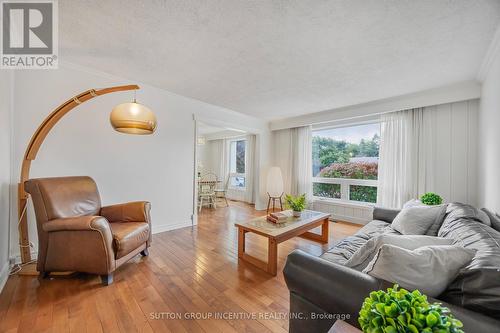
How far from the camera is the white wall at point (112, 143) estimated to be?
7.72 feet

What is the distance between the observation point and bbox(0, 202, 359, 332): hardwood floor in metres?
1.45

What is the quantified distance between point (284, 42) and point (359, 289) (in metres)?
2.11

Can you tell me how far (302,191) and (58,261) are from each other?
174 inches

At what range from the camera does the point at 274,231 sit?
227cm

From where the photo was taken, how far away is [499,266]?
2.68 feet

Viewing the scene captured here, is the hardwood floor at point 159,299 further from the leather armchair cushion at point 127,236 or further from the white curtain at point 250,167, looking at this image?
the white curtain at point 250,167

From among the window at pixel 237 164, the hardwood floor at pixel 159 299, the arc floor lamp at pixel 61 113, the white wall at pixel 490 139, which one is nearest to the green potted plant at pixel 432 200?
the white wall at pixel 490 139

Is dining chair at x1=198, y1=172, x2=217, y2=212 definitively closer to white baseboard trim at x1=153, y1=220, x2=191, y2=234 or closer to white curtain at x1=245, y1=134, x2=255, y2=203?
white curtain at x1=245, y1=134, x2=255, y2=203

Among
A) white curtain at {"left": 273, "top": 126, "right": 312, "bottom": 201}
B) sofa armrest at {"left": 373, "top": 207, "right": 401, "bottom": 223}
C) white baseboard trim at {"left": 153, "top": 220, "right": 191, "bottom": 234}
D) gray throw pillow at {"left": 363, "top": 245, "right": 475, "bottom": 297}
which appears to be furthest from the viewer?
white curtain at {"left": 273, "top": 126, "right": 312, "bottom": 201}

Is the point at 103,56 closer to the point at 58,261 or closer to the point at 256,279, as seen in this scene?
Answer: the point at 58,261

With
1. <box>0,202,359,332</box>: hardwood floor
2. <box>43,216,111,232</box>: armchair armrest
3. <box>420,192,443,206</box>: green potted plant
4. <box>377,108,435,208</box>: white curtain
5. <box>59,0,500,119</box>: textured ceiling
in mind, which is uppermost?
<box>59,0,500,119</box>: textured ceiling

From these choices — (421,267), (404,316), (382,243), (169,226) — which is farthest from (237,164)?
(404,316)

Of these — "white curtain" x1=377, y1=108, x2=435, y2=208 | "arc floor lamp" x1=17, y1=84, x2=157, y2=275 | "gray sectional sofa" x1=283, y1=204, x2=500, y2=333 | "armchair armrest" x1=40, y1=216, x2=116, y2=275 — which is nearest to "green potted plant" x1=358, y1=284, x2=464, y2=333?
"gray sectional sofa" x1=283, y1=204, x2=500, y2=333

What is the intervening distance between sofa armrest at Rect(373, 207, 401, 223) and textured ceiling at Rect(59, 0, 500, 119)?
71.7 inches
